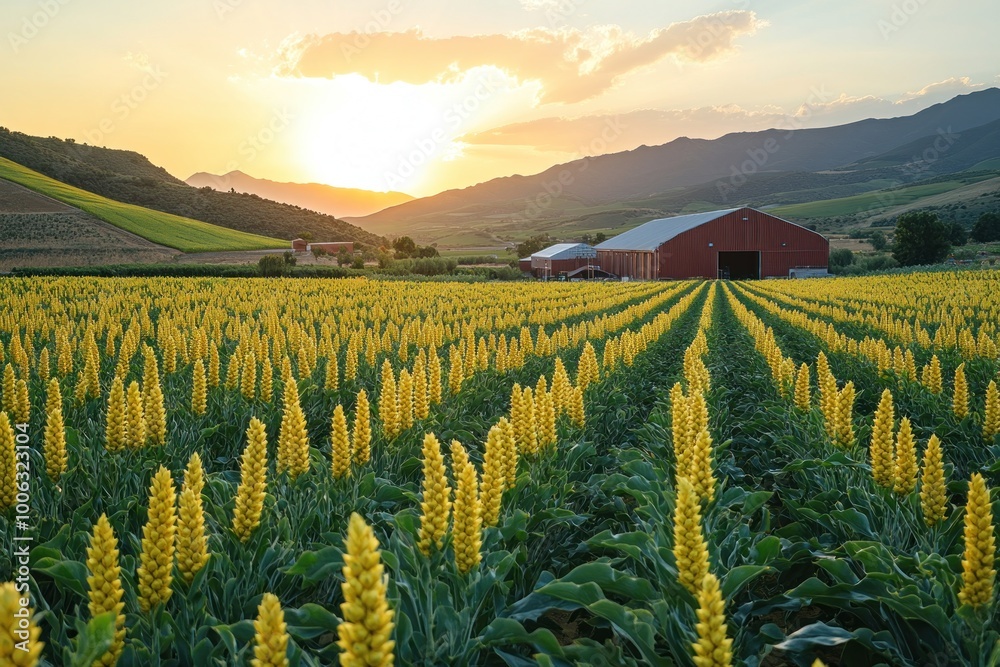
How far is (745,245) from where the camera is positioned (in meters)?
58.9

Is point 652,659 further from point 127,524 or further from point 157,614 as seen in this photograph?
point 127,524

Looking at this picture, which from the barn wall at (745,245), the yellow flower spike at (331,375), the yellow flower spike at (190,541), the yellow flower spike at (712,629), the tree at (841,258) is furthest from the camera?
the tree at (841,258)

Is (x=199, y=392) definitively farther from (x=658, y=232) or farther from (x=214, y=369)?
(x=658, y=232)

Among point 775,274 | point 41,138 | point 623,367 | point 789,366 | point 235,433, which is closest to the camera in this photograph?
point 235,433

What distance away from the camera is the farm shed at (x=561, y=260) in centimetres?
6488

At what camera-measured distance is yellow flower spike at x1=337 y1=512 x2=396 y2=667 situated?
65.0 inches

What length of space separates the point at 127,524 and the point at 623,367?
6.90 metres

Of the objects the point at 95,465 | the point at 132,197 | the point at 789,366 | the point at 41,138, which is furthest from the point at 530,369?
the point at 41,138

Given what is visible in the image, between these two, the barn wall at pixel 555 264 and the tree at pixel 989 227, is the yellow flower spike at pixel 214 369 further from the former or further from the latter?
the tree at pixel 989 227

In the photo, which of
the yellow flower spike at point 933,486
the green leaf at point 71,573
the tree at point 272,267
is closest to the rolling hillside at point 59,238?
the tree at point 272,267

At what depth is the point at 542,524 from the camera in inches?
169

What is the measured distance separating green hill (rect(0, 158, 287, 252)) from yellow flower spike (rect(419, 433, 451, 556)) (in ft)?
265

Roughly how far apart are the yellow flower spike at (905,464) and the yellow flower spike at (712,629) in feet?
8.66

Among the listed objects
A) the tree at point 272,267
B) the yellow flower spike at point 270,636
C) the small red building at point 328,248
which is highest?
the small red building at point 328,248
